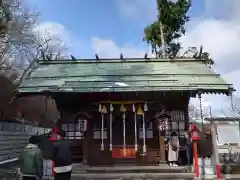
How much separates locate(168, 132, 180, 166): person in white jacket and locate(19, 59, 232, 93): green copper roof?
2.76 meters

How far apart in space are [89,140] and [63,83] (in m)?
3.31

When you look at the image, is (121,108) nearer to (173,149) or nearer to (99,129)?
(99,129)

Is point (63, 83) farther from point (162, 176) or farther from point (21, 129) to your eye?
point (21, 129)

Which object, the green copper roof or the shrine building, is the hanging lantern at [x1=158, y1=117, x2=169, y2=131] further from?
the green copper roof

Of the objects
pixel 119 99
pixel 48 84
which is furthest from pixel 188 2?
pixel 48 84

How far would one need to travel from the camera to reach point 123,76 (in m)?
15.1

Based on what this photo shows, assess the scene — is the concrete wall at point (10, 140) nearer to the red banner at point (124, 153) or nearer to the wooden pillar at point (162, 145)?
the red banner at point (124, 153)

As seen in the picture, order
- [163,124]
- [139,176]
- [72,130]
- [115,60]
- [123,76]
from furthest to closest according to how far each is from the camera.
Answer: [115,60]
[123,76]
[72,130]
[163,124]
[139,176]

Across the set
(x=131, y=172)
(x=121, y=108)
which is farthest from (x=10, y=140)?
(x=131, y=172)

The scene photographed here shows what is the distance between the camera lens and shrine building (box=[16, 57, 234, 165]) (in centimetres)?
1385

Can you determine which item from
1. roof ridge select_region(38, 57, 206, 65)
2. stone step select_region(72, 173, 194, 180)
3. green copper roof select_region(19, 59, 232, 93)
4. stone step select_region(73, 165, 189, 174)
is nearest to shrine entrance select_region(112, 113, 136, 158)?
stone step select_region(73, 165, 189, 174)

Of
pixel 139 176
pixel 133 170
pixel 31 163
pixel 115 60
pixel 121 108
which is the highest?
pixel 115 60

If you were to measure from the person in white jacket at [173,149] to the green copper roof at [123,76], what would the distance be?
276cm

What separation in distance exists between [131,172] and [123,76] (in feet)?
16.8
